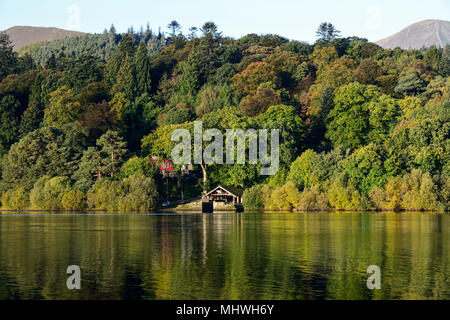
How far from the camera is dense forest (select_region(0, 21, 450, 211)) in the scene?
89.9 meters

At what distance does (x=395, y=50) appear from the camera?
164 m

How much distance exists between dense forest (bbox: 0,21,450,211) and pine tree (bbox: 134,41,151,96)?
0.92 ft

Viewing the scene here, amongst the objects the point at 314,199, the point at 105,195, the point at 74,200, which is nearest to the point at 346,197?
the point at 314,199

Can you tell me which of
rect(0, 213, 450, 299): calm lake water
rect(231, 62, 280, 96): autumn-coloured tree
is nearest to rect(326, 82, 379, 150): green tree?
rect(231, 62, 280, 96): autumn-coloured tree

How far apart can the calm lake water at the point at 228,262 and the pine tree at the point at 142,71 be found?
10078cm

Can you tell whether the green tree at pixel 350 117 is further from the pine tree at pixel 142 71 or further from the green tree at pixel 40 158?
the pine tree at pixel 142 71

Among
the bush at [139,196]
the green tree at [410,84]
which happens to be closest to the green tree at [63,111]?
the bush at [139,196]

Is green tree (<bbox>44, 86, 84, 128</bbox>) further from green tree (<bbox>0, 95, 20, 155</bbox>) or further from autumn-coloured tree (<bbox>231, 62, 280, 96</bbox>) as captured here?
autumn-coloured tree (<bbox>231, 62, 280, 96</bbox>)

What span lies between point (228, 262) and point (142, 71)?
416 ft

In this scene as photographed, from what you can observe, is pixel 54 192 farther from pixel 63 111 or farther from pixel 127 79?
pixel 127 79

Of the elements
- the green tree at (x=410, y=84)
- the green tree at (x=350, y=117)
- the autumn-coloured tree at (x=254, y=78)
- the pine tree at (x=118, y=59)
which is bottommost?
the green tree at (x=350, y=117)

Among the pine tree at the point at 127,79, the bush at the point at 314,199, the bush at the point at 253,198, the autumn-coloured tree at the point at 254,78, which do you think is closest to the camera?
the bush at the point at 314,199

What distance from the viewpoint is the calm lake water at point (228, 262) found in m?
25.9
